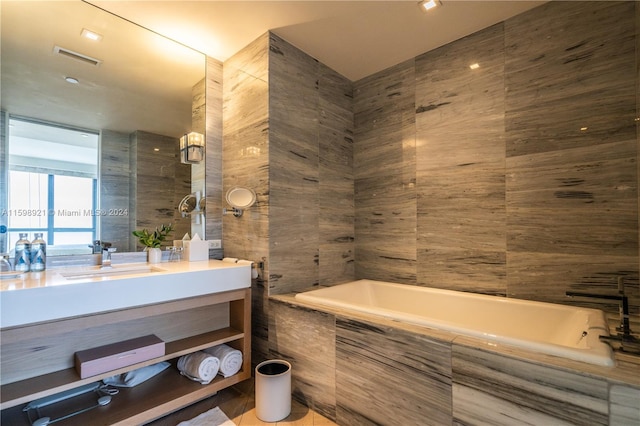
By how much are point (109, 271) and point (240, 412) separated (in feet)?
3.98

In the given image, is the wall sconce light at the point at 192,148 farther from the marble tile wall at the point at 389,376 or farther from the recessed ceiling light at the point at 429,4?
the recessed ceiling light at the point at 429,4

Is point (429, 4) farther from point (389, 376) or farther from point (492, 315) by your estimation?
point (389, 376)

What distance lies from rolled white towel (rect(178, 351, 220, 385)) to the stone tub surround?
16.2 inches

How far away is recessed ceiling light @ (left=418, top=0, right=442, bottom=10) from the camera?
1917mm

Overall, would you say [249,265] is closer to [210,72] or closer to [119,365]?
[119,365]

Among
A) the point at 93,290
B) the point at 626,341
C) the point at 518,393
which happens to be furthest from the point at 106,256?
the point at 626,341

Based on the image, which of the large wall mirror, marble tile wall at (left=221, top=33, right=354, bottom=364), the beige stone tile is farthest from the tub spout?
the large wall mirror

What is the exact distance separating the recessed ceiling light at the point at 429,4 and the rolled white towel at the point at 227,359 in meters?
2.59

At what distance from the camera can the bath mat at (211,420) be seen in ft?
5.75

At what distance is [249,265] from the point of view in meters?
2.09

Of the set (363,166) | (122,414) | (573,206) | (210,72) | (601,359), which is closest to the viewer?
(601,359)

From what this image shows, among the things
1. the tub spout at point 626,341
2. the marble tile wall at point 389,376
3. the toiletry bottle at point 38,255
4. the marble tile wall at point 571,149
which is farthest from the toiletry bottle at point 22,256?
the marble tile wall at point 571,149

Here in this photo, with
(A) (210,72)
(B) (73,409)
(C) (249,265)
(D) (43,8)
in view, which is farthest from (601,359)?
(D) (43,8)

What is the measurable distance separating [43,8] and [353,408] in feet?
9.77
